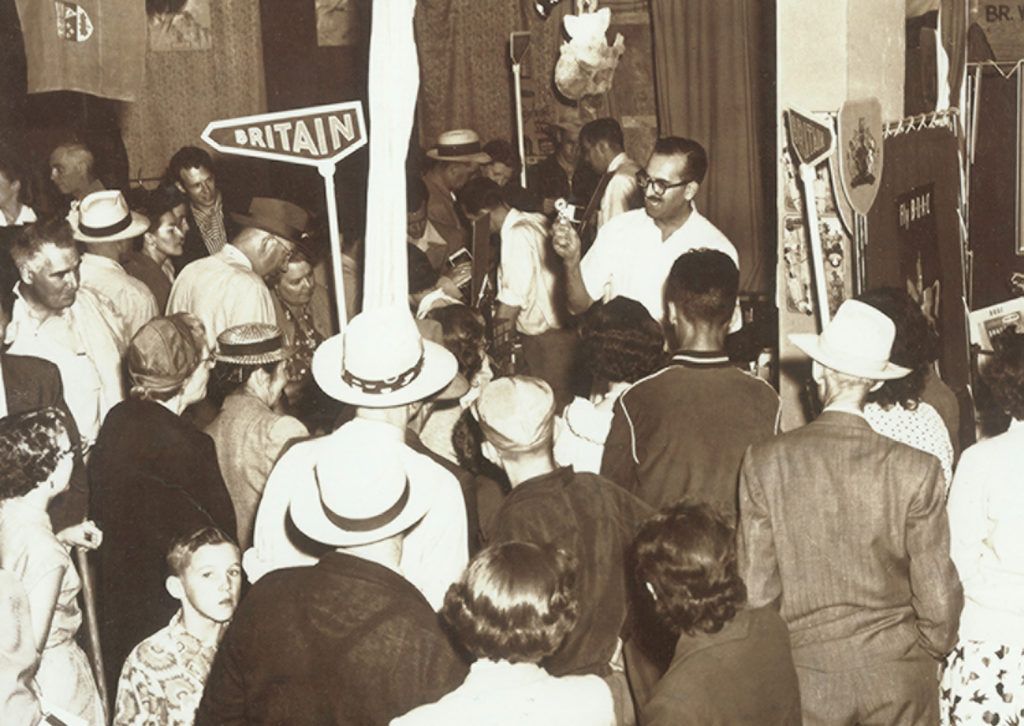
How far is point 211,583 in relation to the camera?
15.3ft

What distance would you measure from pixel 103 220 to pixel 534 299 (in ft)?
8.68

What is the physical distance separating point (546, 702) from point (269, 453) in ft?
7.18

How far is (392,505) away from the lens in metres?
3.79

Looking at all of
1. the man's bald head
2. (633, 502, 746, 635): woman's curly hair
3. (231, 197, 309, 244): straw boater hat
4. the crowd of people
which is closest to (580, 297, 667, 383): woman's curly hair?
the crowd of people

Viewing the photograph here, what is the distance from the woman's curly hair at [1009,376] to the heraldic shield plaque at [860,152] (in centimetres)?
166

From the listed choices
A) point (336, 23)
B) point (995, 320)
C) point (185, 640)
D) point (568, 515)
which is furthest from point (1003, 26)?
point (185, 640)

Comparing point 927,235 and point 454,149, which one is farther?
point 454,149

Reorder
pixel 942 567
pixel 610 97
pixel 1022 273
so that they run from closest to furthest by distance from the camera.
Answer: pixel 942 567
pixel 1022 273
pixel 610 97

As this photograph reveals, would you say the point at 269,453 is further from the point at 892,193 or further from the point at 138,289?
the point at 892,193

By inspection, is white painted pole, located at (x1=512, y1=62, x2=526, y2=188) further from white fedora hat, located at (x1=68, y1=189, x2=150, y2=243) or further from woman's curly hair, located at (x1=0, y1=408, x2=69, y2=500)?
woman's curly hair, located at (x1=0, y1=408, x2=69, y2=500)

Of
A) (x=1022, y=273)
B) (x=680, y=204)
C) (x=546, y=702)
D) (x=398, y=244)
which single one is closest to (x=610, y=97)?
(x=1022, y=273)

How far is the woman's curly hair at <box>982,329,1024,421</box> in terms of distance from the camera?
4.71 meters

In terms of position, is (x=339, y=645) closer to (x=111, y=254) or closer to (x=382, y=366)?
(x=382, y=366)

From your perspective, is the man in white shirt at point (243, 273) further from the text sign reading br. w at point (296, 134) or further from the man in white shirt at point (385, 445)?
the man in white shirt at point (385, 445)
